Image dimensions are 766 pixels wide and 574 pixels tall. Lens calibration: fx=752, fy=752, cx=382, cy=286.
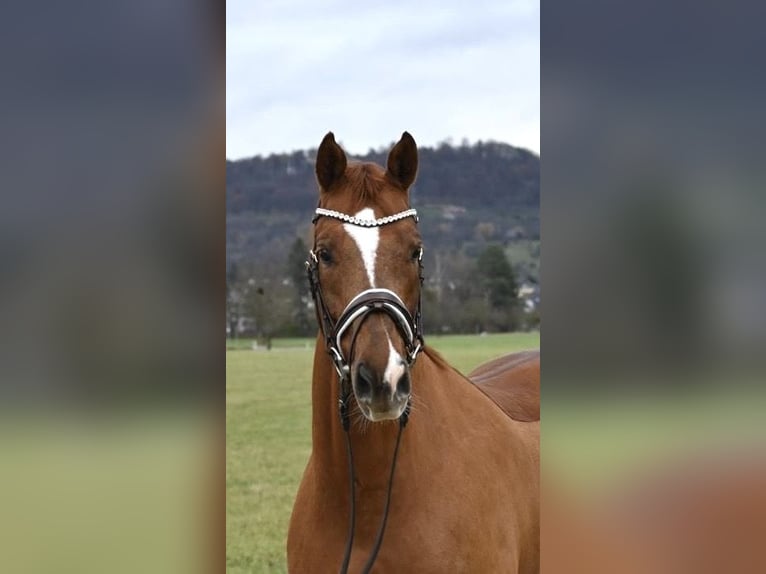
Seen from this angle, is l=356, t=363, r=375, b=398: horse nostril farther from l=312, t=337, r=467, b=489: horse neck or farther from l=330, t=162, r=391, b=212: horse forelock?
l=330, t=162, r=391, b=212: horse forelock

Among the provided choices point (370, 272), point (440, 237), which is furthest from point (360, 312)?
point (440, 237)

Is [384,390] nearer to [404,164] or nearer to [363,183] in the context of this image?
[363,183]

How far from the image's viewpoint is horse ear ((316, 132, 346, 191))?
254 cm

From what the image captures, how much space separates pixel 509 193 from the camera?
14.1 metres

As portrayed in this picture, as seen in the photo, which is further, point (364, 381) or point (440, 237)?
point (440, 237)

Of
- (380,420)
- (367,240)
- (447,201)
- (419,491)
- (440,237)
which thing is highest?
(447,201)

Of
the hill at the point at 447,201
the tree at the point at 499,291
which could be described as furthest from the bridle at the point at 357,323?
the hill at the point at 447,201

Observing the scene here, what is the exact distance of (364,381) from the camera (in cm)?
221
